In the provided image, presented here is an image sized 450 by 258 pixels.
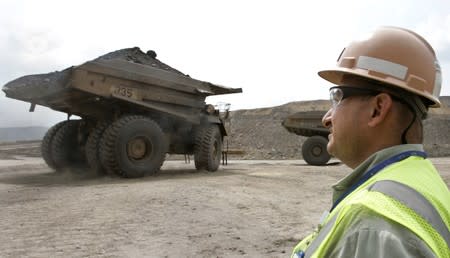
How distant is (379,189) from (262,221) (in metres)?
5.57

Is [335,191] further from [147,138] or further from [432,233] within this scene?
[147,138]

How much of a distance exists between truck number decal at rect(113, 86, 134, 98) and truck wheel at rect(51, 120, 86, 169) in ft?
9.36

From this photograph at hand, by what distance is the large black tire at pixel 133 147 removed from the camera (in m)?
11.4

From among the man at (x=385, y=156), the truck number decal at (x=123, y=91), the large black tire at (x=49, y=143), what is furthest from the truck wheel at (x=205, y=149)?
the man at (x=385, y=156)

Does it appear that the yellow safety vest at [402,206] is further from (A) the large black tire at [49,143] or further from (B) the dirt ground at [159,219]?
(A) the large black tire at [49,143]

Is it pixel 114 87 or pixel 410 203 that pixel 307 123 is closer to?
pixel 114 87

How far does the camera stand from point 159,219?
6.64m

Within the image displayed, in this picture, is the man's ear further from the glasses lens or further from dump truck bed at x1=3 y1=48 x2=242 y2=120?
dump truck bed at x1=3 y1=48 x2=242 y2=120

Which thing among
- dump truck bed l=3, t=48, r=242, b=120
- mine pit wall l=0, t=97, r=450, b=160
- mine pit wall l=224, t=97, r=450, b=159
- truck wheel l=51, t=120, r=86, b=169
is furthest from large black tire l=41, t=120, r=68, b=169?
mine pit wall l=224, t=97, r=450, b=159

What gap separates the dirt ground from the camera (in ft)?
17.8

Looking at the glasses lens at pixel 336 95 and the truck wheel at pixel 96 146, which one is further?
the truck wheel at pixel 96 146

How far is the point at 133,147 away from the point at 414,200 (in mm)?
10719

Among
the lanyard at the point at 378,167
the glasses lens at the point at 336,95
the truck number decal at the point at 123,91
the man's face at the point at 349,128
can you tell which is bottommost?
the lanyard at the point at 378,167

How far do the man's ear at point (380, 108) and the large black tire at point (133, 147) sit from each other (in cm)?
1005
